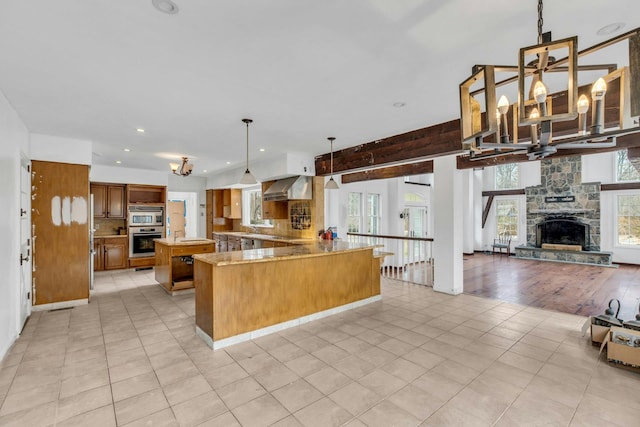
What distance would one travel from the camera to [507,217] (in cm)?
1142

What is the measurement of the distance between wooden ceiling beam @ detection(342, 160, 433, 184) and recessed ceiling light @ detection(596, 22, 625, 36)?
15.7 ft

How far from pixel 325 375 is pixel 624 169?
11.2 m

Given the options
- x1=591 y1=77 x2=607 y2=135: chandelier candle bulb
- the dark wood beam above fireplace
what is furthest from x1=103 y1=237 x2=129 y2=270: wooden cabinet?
x1=591 y1=77 x2=607 y2=135: chandelier candle bulb

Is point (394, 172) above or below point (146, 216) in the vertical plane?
above

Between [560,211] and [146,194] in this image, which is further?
[560,211]

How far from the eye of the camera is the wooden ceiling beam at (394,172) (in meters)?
7.06

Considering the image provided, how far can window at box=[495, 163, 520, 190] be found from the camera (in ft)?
36.6

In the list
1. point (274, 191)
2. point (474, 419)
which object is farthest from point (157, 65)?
point (274, 191)

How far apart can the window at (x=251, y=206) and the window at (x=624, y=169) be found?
34.8 feet

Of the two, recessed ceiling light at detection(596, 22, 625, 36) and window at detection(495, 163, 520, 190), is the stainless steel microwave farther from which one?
window at detection(495, 163, 520, 190)

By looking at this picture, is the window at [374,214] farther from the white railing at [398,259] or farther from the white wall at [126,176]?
the white wall at [126,176]

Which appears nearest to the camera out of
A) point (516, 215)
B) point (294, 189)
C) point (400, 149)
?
point (400, 149)

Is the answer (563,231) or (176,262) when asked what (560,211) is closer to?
(563,231)

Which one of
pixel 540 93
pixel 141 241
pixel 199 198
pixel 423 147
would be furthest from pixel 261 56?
pixel 199 198
